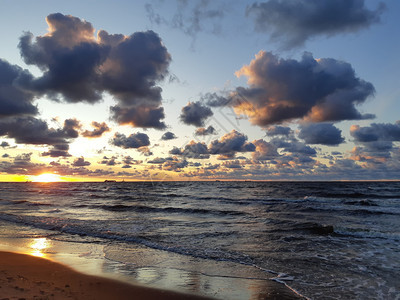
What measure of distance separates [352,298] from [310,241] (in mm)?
7566

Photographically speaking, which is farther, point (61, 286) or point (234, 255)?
point (234, 255)

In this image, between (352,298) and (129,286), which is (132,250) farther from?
(352,298)

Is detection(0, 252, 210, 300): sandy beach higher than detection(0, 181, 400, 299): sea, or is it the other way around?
detection(0, 252, 210, 300): sandy beach

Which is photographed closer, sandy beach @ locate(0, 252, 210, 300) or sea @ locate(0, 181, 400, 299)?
sandy beach @ locate(0, 252, 210, 300)

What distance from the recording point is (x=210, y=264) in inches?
411

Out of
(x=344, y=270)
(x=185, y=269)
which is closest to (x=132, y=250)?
(x=185, y=269)

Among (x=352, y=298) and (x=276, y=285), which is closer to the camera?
(x=352, y=298)

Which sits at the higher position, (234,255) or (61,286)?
(61,286)

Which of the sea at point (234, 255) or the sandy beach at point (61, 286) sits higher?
the sandy beach at point (61, 286)

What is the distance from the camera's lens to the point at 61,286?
7441 mm

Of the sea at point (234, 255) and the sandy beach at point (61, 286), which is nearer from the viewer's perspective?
the sandy beach at point (61, 286)

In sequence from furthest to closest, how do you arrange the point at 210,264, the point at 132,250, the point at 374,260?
the point at 132,250
the point at 374,260
the point at 210,264

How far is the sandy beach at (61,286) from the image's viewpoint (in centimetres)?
671

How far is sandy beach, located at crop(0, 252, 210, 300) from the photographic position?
22.0 ft
